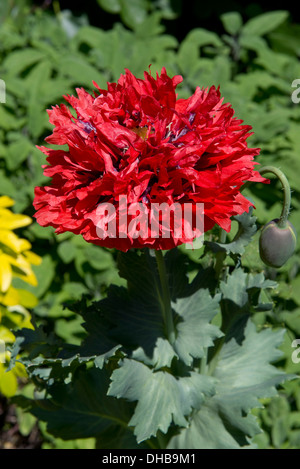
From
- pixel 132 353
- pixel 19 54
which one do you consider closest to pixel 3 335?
pixel 132 353

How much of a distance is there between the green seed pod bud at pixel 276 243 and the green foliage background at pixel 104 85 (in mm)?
587

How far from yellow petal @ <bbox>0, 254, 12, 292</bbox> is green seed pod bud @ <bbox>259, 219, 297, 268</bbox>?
0.95 m

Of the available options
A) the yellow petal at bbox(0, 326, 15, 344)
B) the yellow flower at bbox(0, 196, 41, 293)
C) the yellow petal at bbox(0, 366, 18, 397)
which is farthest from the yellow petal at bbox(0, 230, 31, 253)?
the yellow petal at bbox(0, 366, 18, 397)

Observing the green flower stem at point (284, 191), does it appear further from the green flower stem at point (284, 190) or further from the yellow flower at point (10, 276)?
the yellow flower at point (10, 276)

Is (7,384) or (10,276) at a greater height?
(10,276)

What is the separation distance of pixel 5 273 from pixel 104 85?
1012 millimetres

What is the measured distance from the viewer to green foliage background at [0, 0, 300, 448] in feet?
6.95

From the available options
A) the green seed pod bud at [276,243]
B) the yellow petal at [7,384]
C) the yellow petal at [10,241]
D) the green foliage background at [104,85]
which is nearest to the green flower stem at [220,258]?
the green seed pod bud at [276,243]

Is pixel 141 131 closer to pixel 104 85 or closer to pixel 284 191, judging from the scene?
pixel 284 191

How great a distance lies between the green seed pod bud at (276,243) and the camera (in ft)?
3.80

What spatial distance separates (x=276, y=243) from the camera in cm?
116

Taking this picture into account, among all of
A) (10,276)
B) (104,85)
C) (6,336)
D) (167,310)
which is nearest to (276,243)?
(167,310)

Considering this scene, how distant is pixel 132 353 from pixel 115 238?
410 mm

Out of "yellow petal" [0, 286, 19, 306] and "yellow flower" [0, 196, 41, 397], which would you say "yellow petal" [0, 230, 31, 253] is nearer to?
"yellow flower" [0, 196, 41, 397]
